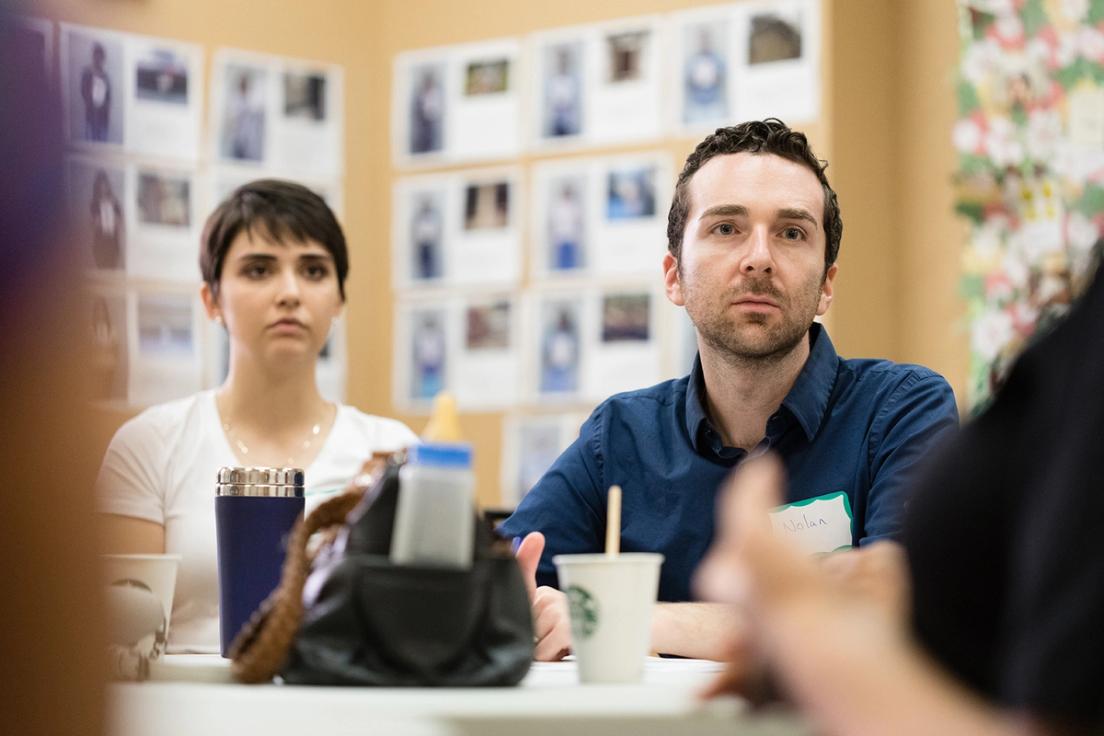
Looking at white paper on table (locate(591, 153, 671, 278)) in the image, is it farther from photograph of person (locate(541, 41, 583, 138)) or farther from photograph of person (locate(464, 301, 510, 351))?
photograph of person (locate(464, 301, 510, 351))

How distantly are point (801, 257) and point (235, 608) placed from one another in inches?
Result: 44.8

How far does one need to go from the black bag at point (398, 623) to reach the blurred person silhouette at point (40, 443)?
275mm

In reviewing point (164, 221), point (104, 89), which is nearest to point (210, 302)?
point (164, 221)

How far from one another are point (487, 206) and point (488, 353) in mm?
398

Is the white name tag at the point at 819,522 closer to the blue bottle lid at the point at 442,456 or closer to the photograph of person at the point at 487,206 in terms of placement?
the blue bottle lid at the point at 442,456

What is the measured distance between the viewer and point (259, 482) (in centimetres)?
135

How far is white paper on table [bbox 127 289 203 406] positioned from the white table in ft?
8.98

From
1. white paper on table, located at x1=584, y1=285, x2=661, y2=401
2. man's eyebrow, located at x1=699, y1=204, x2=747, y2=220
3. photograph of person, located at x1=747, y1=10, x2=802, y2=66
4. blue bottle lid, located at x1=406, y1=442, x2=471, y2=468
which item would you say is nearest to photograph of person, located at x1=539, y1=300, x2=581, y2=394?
white paper on table, located at x1=584, y1=285, x2=661, y2=401

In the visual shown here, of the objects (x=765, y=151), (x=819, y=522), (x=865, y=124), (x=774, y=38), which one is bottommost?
(x=819, y=522)

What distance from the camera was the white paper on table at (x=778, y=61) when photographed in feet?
11.1

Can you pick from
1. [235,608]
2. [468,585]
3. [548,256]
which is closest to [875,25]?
[548,256]

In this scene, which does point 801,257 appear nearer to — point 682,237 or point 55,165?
point 682,237

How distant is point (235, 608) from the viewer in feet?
4.52

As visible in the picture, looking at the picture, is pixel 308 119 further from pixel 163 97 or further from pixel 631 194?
pixel 631 194
